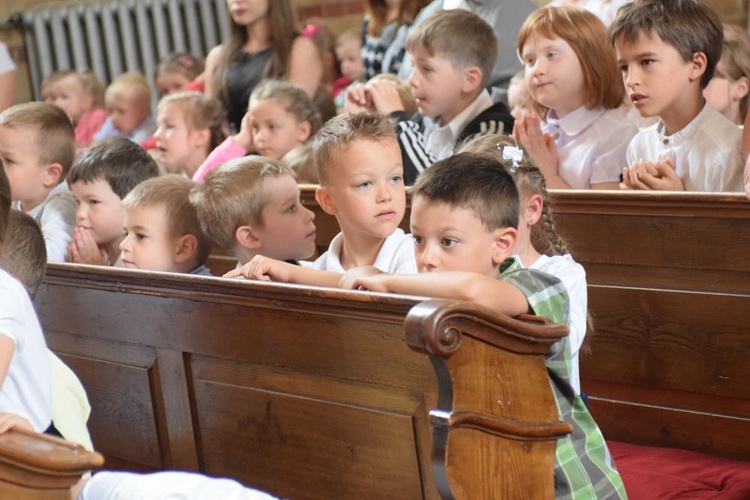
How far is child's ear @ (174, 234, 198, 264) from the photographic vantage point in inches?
130

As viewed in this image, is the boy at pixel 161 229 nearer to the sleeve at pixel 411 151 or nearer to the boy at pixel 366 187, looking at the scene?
the boy at pixel 366 187

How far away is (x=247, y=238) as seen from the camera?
307 cm

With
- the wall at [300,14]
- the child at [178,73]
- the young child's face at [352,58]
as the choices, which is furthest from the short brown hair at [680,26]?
the wall at [300,14]

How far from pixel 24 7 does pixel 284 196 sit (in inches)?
228

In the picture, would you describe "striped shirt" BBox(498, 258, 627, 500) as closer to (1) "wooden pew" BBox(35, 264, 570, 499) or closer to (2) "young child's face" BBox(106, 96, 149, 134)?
(1) "wooden pew" BBox(35, 264, 570, 499)

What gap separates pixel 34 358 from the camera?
7.09 ft

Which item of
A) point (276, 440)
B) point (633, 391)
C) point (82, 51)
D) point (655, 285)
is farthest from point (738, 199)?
point (82, 51)

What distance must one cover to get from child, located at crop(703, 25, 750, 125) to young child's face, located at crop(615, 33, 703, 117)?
65 cm

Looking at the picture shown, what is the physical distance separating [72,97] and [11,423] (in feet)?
18.7

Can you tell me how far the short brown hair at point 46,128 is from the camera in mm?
4098

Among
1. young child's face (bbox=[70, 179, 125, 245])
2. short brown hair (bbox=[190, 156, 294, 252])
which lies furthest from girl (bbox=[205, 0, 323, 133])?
short brown hair (bbox=[190, 156, 294, 252])

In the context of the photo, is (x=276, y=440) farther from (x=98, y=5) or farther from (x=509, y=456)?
(x=98, y=5)

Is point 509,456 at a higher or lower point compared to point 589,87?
lower

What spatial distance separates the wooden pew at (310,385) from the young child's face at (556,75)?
168 centimetres
